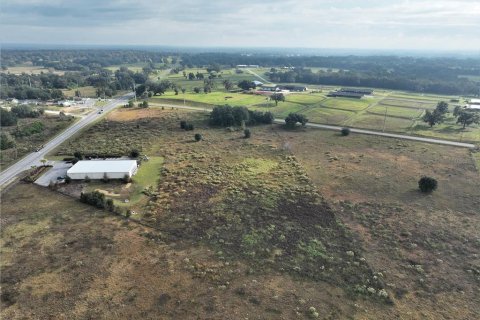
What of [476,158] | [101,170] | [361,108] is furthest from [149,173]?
[361,108]

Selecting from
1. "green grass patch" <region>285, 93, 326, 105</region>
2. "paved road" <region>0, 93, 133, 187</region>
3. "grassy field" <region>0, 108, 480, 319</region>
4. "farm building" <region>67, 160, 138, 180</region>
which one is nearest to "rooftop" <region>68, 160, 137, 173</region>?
"farm building" <region>67, 160, 138, 180</region>

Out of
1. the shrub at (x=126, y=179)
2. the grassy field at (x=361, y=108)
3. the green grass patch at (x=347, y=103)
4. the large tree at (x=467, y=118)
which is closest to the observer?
the shrub at (x=126, y=179)

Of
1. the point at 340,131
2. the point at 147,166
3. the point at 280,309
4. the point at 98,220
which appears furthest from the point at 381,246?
the point at 340,131

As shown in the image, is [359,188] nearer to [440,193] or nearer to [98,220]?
[440,193]

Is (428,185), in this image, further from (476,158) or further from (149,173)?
(149,173)

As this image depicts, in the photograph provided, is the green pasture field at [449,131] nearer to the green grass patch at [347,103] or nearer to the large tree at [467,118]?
the large tree at [467,118]

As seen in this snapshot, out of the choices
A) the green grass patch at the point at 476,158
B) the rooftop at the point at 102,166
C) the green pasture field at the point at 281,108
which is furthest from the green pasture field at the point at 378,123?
the rooftop at the point at 102,166
